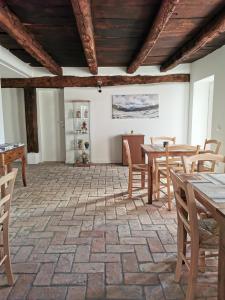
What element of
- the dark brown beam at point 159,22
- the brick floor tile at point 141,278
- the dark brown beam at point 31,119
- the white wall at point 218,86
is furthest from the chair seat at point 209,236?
the dark brown beam at point 31,119

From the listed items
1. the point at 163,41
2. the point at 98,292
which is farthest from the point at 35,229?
the point at 163,41

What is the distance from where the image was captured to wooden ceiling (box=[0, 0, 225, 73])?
2805mm

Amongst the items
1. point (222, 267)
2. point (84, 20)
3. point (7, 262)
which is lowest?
point (7, 262)

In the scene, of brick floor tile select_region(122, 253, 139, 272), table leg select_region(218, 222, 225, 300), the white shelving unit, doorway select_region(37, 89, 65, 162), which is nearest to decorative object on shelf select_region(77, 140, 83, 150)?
the white shelving unit

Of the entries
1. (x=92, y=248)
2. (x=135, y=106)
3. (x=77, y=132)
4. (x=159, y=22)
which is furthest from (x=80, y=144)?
(x=92, y=248)

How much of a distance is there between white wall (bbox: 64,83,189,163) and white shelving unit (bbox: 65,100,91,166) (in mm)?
147

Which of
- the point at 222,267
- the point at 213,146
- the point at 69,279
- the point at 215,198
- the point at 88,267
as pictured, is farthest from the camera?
the point at 213,146

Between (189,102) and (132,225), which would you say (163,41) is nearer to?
(189,102)

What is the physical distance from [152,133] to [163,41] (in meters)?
2.90

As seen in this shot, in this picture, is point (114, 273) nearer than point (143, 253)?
Yes

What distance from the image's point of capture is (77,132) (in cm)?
671

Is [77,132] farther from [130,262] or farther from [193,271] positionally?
[193,271]

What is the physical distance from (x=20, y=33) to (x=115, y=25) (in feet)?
4.25

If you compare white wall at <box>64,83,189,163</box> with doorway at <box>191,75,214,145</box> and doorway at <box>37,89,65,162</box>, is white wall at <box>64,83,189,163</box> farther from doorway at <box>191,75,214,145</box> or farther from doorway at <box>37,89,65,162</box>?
doorway at <box>37,89,65,162</box>
